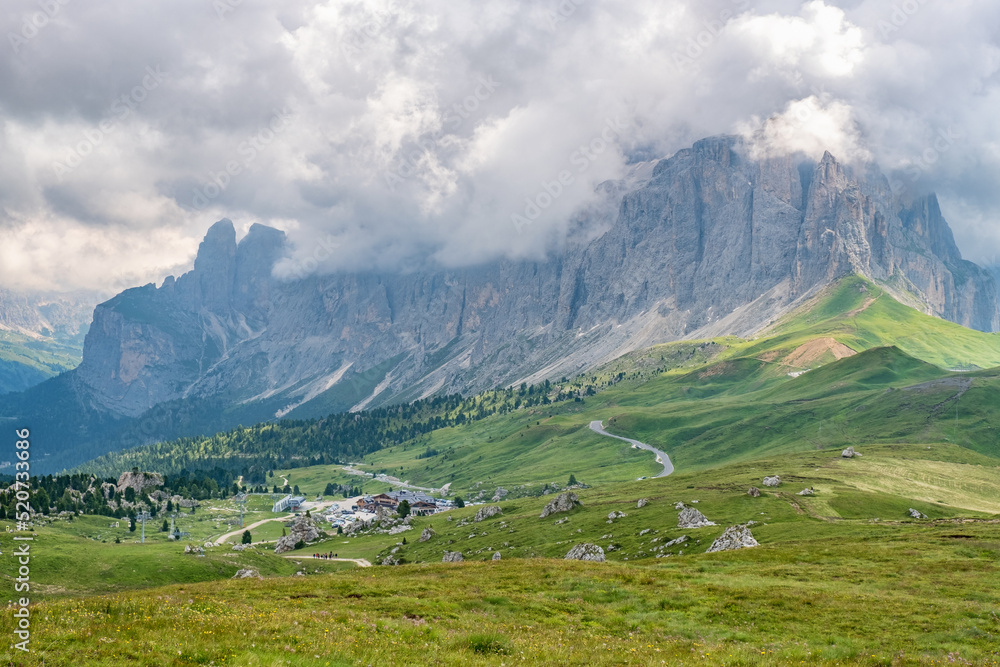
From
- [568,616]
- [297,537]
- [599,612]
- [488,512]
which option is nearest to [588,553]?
[599,612]

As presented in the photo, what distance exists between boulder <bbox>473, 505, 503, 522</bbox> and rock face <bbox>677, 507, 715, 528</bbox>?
6558cm

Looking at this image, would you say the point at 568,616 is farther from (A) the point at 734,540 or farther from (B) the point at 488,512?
(B) the point at 488,512

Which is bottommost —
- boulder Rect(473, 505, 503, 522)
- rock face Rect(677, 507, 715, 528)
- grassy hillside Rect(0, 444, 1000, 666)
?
boulder Rect(473, 505, 503, 522)

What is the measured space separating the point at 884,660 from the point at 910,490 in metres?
141

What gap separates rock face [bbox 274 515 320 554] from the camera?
175375mm

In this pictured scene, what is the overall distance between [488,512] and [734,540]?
96.3 m

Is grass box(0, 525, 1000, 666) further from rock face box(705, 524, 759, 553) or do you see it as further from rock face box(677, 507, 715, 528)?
rock face box(677, 507, 715, 528)

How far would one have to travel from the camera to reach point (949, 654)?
34.2m

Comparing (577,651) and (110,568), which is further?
(110,568)

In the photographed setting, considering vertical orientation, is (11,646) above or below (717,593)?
above

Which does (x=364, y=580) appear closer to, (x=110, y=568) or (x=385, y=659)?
(x=385, y=659)

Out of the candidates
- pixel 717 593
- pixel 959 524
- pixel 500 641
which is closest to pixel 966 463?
pixel 959 524

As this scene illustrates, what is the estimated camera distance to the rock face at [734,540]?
91062 mm

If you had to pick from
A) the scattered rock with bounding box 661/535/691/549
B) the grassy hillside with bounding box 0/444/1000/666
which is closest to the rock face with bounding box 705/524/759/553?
the grassy hillside with bounding box 0/444/1000/666
